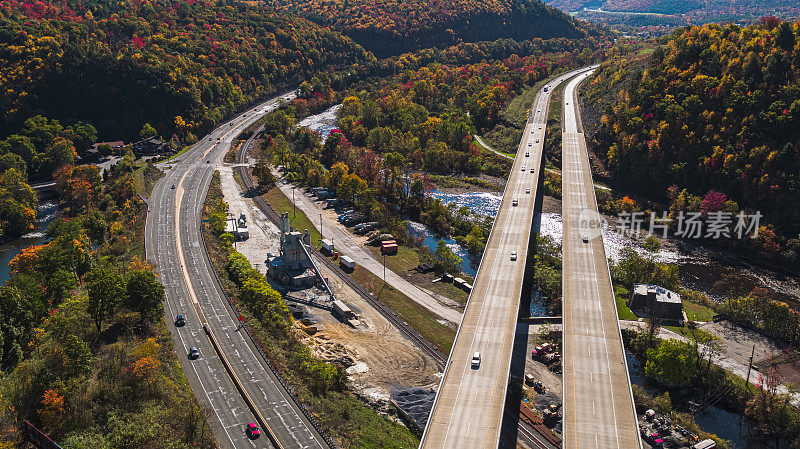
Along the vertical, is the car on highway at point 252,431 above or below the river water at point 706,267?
above

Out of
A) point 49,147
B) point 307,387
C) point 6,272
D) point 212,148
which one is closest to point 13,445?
point 307,387

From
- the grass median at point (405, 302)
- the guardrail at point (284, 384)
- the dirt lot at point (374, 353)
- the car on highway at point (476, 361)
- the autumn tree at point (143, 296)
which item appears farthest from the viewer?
the grass median at point (405, 302)

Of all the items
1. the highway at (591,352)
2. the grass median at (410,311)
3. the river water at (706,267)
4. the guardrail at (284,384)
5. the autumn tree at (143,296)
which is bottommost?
the river water at (706,267)

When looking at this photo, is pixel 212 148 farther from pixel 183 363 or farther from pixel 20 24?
pixel 183 363

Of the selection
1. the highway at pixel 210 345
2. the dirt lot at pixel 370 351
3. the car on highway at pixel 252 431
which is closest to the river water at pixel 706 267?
the dirt lot at pixel 370 351

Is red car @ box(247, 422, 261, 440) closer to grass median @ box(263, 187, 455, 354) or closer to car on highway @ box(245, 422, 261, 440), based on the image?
car on highway @ box(245, 422, 261, 440)

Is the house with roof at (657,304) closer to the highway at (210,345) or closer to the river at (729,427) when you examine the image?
the river at (729,427)
